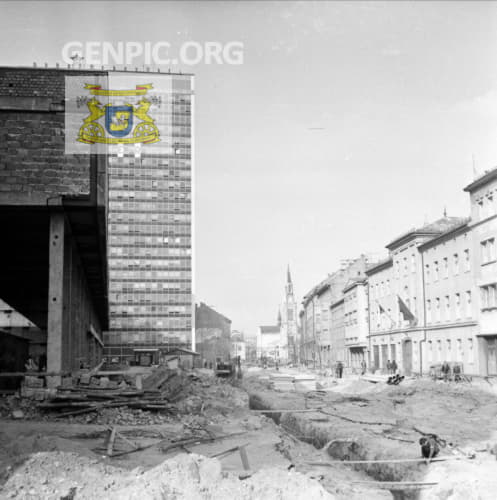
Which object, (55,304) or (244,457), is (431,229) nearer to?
(55,304)

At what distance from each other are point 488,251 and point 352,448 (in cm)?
2279

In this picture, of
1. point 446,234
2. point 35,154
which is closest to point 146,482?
point 35,154

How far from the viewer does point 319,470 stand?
13.5 metres

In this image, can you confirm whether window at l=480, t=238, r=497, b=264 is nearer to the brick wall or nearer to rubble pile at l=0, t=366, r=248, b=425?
rubble pile at l=0, t=366, r=248, b=425

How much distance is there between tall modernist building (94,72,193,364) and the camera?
105 meters

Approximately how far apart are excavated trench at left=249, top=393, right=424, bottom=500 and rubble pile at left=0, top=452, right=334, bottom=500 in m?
3.32

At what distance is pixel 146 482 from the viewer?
32.3 ft

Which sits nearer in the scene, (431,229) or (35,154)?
(35,154)

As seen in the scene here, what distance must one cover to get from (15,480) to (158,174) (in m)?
100

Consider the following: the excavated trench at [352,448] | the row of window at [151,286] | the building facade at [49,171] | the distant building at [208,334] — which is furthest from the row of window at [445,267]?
Answer: the distant building at [208,334]

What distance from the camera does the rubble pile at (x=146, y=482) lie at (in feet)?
31.6

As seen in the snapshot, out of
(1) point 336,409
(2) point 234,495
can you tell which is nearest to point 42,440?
(2) point 234,495

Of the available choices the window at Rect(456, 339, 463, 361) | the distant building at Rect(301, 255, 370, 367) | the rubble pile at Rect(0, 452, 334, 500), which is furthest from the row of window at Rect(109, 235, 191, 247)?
the rubble pile at Rect(0, 452, 334, 500)

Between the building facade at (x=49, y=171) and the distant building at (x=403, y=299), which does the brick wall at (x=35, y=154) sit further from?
the distant building at (x=403, y=299)
